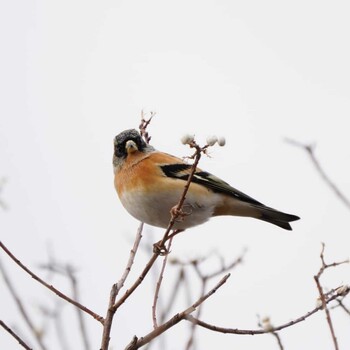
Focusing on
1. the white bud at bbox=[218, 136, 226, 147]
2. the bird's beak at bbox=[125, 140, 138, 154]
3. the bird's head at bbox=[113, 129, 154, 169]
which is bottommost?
the white bud at bbox=[218, 136, 226, 147]

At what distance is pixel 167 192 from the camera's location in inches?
233

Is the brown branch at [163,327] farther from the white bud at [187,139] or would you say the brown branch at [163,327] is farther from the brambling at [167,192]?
the brambling at [167,192]

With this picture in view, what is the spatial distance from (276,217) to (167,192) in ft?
4.42

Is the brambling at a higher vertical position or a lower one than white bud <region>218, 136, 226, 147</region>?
higher

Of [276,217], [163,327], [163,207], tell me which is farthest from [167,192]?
[163,327]

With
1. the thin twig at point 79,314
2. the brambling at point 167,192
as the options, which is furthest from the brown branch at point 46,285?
the brambling at point 167,192

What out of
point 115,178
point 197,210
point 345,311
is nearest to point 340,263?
point 345,311

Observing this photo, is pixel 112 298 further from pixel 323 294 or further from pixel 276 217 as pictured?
pixel 276 217

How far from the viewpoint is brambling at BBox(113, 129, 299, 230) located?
589 centimetres

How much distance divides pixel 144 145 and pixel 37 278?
3.42m

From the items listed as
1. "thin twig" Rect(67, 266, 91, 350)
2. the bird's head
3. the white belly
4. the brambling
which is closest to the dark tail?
the brambling

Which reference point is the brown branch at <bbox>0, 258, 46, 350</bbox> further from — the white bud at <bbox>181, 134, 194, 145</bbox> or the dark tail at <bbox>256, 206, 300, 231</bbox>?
the dark tail at <bbox>256, 206, 300, 231</bbox>

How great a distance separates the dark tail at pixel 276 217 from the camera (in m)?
6.49

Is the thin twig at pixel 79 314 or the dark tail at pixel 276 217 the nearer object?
the thin twig at pixel 79 314
